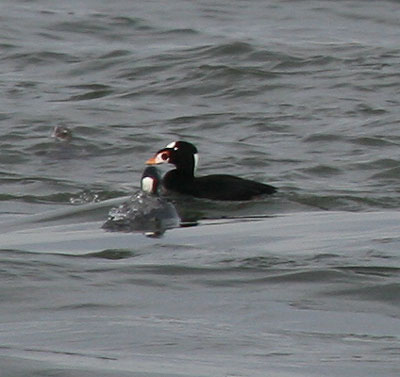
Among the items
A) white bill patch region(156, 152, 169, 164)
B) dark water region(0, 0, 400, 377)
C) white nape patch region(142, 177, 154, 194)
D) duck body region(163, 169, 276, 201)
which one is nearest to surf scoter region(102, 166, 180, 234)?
dark water region(0, 0, 400, 377)

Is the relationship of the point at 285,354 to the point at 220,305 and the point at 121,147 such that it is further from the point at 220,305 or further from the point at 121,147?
the point at 121,147

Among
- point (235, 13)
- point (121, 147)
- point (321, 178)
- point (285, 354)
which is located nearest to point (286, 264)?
point (285, 354)

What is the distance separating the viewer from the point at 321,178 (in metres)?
16.3

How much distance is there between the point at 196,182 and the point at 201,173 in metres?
2.42

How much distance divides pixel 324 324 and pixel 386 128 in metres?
10.9

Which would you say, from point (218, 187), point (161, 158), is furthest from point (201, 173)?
point (218, 187)

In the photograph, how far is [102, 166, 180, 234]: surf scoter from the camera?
1211 cm

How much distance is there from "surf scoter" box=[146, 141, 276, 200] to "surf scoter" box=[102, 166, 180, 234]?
1173 millimetres

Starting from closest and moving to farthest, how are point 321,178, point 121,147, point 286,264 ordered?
point 286,264 → point 321,178 → point 121,147

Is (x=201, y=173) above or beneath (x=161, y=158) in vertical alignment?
beneath

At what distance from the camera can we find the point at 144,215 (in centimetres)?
1231

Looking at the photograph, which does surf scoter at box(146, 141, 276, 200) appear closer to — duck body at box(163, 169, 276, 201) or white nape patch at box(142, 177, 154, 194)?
duck body at box(163, 169, 276, 201)

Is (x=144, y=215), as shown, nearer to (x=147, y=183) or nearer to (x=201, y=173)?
(x=147, y=183)

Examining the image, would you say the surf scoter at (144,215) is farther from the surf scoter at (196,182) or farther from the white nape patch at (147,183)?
the surf scoter at (196,182)
